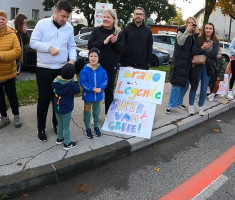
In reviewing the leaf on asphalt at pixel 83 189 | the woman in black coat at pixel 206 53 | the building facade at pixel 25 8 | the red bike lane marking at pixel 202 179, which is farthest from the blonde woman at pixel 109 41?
the building facade at pixel 25 8

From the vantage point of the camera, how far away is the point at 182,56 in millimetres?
4914

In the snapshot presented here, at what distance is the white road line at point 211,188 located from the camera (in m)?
2.92

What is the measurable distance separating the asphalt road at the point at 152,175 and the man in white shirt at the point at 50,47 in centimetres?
99

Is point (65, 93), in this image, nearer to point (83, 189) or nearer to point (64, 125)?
point (64, 125)

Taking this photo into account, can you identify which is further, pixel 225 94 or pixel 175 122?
pixel 225 94

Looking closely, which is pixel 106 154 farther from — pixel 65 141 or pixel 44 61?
pixel 44 61

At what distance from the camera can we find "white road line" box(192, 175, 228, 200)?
2916mm

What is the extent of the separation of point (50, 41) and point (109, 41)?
37.8 inches

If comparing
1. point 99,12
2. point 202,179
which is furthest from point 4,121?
point 99,12

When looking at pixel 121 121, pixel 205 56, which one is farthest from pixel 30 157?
pixel 205 56

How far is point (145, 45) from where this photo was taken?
4.57 meters

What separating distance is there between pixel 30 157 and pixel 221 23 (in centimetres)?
5673

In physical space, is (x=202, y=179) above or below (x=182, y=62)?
below

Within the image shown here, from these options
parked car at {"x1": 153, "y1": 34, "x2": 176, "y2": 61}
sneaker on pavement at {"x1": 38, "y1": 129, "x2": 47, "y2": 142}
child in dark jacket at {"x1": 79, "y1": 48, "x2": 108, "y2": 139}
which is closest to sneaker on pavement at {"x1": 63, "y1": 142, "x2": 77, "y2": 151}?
sneaker on pavement at {"x1": 38, "y1": 129, "x2": 47, "y2": 142}
